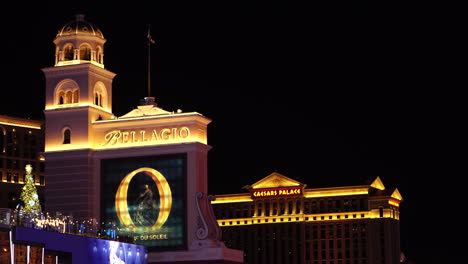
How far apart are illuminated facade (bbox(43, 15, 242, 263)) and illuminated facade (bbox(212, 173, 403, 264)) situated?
63.6 meters

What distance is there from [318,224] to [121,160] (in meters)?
66.6

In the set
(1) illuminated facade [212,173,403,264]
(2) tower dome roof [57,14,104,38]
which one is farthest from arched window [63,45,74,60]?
(1) illuminated facade [212,173,403,264]

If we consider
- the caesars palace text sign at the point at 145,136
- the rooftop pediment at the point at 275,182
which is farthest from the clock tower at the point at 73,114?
the rooftop pediment at the point at 275,182

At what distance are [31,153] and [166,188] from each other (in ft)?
176

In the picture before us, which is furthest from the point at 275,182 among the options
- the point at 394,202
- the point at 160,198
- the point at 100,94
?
the point at 160,198

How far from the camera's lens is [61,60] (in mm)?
71500

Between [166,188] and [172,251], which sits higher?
[166,188]

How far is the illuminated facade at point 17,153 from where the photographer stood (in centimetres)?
11406

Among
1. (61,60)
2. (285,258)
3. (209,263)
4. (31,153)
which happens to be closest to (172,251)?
(209,263)

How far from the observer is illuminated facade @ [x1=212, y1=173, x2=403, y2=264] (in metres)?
130

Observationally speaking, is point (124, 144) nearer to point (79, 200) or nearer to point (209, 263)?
point (79, 200)

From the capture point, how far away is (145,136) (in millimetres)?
69062

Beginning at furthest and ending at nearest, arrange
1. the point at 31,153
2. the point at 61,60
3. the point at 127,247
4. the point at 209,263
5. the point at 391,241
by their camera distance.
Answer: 1. the point at 391,241
2. the point at 31,153
3. the point at 61,60
4. the point at 209,263
5. the point at 127,247

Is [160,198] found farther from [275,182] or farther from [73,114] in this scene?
[275,182]
